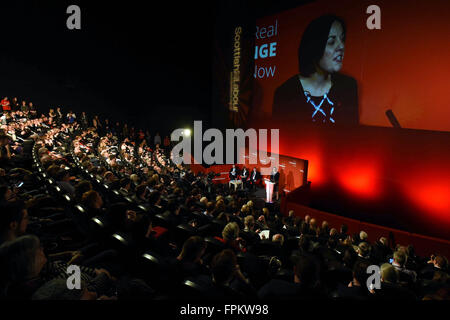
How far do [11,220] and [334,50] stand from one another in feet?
31.6

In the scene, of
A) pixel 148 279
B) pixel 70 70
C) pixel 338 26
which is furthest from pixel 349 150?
pixel 70 70

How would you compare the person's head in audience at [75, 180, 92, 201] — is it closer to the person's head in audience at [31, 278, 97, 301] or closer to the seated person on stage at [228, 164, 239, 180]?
the person's head in audience at [31, 278, 97, 301]

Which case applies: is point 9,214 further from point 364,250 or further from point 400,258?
point 400,258

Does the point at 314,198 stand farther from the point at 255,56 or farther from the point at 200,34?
the point at 200,34

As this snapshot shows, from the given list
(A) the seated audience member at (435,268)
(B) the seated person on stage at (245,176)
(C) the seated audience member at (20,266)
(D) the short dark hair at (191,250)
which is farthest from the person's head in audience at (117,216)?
(B) the seated person on stage at (245,176)

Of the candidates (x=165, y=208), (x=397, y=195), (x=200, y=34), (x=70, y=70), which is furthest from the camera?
(x=200, y=34)

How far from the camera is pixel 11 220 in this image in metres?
1.88

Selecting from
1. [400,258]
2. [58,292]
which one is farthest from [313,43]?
[58,292]

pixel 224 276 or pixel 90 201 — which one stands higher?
pixel 90 201

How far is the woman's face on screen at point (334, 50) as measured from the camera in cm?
851

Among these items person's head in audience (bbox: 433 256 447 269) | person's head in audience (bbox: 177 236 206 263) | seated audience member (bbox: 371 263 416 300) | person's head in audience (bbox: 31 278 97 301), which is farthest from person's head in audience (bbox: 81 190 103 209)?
person's head in audience (bbox: 433 256 447 269)

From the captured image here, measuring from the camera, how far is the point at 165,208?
3.65 metres

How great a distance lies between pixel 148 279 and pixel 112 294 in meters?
0.38

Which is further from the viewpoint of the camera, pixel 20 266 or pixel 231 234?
pixel 231 234
